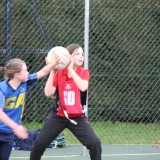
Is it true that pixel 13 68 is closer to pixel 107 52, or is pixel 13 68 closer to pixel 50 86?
pixel 50 86

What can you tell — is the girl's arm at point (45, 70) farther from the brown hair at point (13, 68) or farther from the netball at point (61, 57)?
the brown hair at point (13, 68)

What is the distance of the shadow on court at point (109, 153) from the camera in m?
8.81

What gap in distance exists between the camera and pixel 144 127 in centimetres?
1195

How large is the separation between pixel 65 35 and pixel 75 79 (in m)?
4.11

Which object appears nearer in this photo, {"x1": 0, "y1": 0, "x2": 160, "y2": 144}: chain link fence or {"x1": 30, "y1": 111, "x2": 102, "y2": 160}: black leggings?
{"x1": 30, "y1": 111, "x2": 102, "y2": 160}: black leggings

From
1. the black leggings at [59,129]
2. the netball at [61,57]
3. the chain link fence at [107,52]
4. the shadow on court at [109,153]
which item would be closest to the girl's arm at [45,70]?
the netball at [61,57]

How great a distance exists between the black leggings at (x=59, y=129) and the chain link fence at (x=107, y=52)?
10.9 ft

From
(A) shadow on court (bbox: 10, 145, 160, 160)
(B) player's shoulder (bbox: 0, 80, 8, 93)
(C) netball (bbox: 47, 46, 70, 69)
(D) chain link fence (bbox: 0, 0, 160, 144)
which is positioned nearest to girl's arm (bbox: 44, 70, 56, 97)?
(C) netball (bbox: 47, 46, 70, 69)

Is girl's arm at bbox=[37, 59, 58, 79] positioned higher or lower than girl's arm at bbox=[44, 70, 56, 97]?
higher

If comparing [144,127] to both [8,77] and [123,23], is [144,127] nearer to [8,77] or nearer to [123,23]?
[123,23]

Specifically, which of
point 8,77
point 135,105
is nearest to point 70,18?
point 135,105

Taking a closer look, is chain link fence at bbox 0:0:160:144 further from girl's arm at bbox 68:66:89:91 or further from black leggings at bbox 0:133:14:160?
black leggings at bbox 0:133:14:160

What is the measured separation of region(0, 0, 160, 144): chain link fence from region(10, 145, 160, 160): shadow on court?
2.50 ft

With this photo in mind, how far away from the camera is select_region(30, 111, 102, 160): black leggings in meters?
7.04
